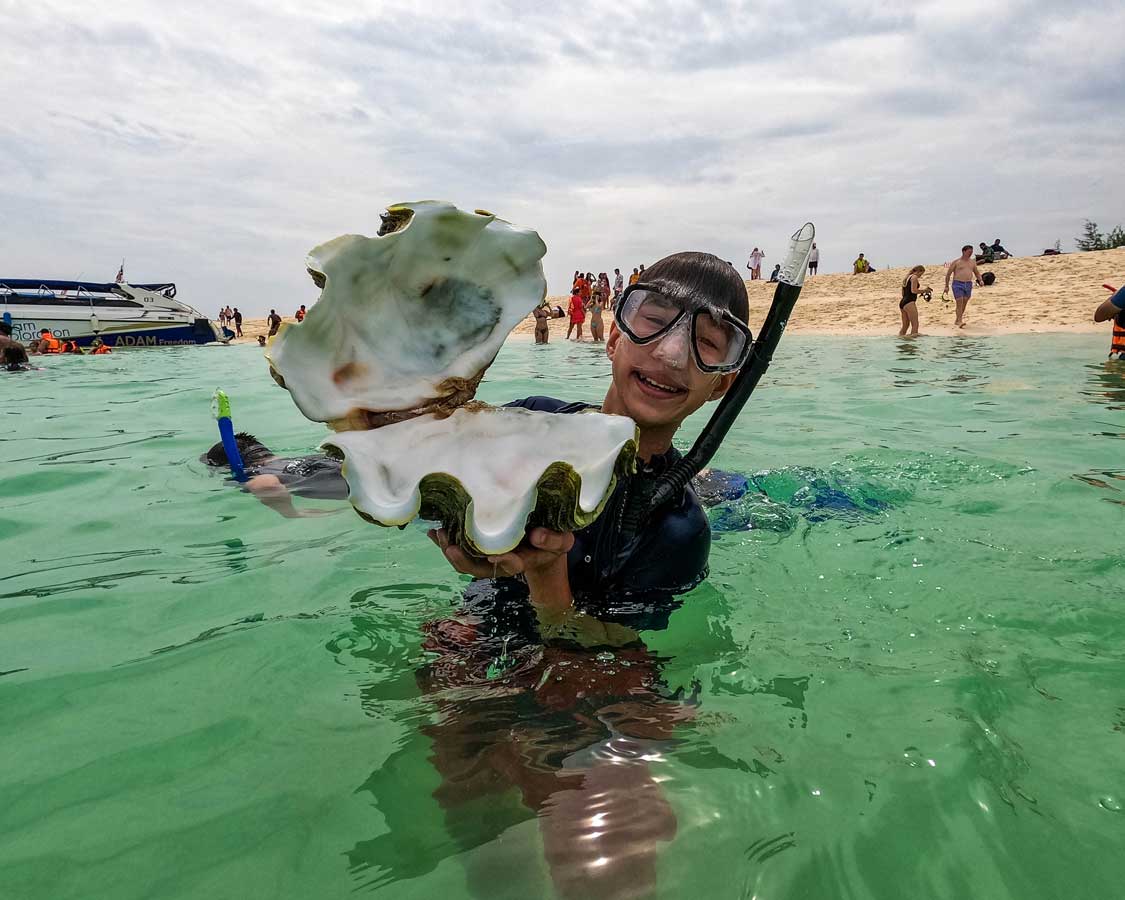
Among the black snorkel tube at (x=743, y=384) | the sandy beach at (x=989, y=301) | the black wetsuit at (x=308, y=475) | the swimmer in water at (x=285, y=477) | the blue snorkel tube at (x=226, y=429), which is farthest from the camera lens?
the sandy beach at (x=989, y=301)

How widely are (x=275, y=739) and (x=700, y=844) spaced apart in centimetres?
112

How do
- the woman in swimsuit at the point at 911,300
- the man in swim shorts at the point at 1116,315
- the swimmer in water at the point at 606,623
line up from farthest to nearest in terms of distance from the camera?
the woman in swimsuit at the point at 911,300
the man in swim shorts at the point at 1116,315
the swimmer in water at the point at 606,623

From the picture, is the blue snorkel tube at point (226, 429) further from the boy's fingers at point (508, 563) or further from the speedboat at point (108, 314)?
the speedboat at point (108, 314)

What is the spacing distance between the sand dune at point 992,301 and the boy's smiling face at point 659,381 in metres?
14.8

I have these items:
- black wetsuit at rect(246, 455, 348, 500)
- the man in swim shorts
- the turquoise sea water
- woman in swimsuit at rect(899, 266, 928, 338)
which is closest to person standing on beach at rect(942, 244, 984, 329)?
woman in swimsuit at rect(899, 266, 928, 338)

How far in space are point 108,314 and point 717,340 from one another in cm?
2708

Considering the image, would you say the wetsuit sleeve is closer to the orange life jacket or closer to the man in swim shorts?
the man in swim shorts

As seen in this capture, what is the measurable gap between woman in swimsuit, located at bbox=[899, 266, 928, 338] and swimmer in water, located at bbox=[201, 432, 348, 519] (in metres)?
14.8

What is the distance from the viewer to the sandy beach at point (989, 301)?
60.0ft

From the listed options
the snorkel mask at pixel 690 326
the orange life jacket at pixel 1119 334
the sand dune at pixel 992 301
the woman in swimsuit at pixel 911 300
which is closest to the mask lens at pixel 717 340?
the snorkel mask at pixel 690 326

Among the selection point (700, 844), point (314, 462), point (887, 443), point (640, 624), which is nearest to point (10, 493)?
point (314, 462)

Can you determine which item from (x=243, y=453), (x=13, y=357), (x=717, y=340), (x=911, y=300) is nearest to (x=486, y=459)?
(x=717, y=340)

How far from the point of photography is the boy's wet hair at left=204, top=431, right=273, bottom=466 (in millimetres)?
5156

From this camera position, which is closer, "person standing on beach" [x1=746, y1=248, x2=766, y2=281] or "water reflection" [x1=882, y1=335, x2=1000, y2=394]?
"water reflection" [x1=882, y1=335, x2=1000, y2=394]
